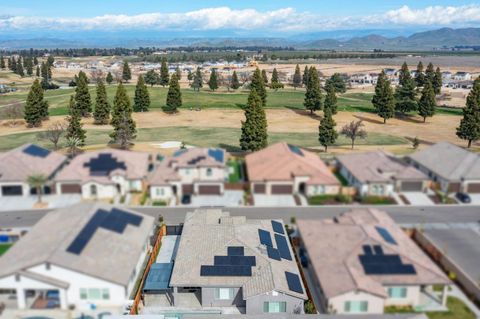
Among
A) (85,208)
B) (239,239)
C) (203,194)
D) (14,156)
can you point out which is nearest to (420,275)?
(239,239)

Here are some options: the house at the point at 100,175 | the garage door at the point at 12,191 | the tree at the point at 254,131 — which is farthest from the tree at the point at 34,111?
the house at the point at 100,175

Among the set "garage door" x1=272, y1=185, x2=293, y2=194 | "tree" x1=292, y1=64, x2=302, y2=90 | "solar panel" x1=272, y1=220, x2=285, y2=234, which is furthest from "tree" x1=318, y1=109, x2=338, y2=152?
"tree" x1=292, y1=64, x2=302, y2=90

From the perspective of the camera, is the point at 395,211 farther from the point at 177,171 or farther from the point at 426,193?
the point at 177,171

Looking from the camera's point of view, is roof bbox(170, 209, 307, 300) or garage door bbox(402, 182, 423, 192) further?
roof bbox(170, 209, 307, 300)

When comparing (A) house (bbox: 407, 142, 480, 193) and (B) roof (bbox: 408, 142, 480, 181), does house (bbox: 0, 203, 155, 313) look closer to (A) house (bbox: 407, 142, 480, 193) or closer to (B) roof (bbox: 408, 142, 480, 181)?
(A) house (bbox: 407, 142, 480, 193)

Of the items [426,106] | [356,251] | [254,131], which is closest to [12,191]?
[356,251]

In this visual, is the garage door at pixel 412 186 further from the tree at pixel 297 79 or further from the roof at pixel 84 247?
the tree at pixel 297 79

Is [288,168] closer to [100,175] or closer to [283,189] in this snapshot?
[283,189]
